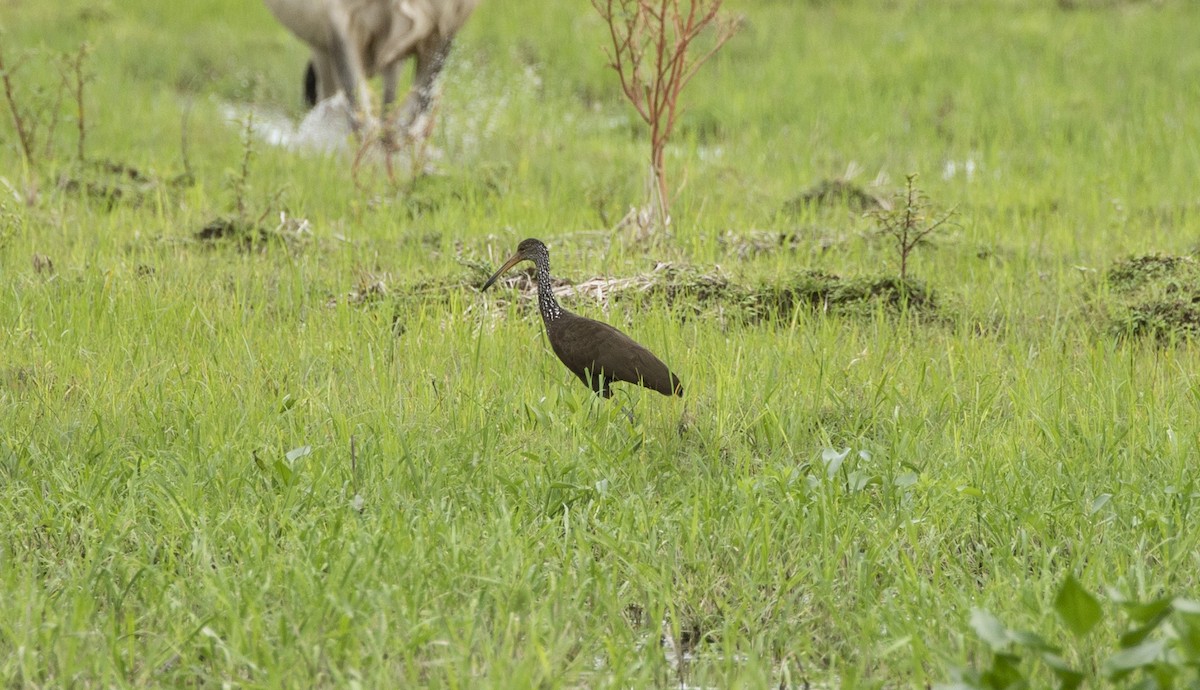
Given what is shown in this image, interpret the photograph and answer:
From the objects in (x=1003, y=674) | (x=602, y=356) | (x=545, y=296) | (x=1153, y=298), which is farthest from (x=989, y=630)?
(x=1153, y=298)

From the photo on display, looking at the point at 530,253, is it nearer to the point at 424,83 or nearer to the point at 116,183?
the point at 116,183

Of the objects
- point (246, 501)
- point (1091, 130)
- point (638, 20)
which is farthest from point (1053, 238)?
point (246, 501)

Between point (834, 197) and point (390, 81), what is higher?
point (390, 81)

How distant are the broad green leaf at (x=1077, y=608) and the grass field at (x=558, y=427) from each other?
0.10 meters

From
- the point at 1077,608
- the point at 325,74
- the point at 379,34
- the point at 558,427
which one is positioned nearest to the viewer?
the point at 1077,608

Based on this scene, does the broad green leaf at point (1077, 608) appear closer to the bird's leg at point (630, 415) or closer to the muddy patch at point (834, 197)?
the bird's leg at point (630, 415)

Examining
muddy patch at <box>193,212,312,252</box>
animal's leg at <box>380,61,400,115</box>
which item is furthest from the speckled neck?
animal's leg at <box>380,61,400,115</box>

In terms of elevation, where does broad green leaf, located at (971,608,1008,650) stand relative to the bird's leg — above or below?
above

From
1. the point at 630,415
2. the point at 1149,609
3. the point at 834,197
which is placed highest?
the point at 834,197

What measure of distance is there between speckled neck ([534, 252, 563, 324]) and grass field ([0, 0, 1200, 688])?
0.25 m

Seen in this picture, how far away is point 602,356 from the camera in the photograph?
4348 mm

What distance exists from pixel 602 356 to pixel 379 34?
5163 mm

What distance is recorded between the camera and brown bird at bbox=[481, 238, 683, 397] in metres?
4.28

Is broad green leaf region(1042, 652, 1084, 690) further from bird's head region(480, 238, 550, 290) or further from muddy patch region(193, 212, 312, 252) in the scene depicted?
muddy patch region(193, 212, 312, 252)
